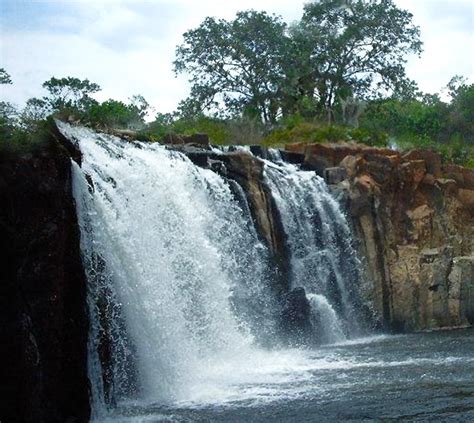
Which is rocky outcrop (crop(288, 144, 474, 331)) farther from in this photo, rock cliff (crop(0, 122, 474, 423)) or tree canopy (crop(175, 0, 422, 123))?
tree canopy (crop(175, 0, 422, 123))

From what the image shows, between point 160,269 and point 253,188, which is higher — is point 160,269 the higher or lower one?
the lower one

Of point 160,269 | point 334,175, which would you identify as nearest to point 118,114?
point 334,175

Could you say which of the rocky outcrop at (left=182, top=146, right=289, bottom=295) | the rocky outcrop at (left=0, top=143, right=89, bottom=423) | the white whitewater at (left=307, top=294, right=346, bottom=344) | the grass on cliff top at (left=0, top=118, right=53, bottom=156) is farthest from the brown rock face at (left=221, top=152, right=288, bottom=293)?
the grass on cliff top at (left=0, top=118, right=53, bottom=156)

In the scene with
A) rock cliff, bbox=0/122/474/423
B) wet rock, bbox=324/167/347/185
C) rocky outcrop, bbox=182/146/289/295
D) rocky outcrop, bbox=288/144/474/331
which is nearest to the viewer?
rock cliff, bbox=0/122/474/423

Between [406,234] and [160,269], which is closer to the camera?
[160,269]

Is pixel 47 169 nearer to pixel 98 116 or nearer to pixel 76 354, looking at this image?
pixel 76 354

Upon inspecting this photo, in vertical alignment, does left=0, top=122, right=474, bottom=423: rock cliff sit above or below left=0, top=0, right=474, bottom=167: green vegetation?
below

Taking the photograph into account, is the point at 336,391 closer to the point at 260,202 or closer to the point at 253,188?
the point at 260,202

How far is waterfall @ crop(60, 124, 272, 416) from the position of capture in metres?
13.0

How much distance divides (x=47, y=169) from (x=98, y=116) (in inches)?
643

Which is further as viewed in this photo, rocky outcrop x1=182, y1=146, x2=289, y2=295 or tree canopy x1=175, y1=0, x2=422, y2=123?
tree canopy x1=175, y1=0, x2=422, y2=123

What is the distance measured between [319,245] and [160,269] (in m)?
8.86

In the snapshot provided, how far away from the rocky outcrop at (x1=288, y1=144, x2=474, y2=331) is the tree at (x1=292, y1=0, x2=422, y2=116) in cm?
1565

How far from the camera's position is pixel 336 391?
12.5 metres
